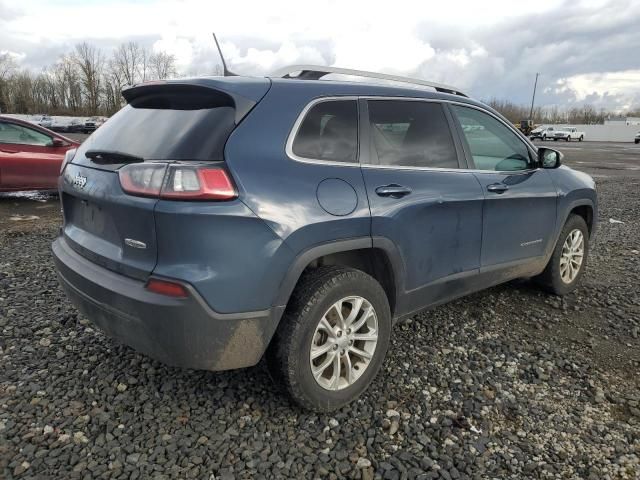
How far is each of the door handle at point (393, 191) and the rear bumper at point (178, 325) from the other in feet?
2.86

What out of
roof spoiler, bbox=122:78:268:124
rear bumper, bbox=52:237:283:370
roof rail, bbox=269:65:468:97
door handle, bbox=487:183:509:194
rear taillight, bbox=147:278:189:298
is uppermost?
roof rail, bbox=269:65:468:97

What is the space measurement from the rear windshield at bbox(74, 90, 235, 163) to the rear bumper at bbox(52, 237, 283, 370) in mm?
626

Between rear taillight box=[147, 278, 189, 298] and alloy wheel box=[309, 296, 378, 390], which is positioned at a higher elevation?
rear taillight box=[147, 278, 189, 298]

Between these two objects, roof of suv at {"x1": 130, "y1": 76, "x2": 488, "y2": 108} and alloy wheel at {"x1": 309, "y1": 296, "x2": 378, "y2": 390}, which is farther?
alloy wheel at {"x1": 309, "y1": 296, "x2": 378, "y2": 390}

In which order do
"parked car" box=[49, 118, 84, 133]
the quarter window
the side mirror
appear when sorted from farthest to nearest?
"parked car" box=[49, 118, 84, 133] → the side mirror → the quarter window

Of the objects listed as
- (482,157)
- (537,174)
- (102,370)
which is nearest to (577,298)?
(537,174)

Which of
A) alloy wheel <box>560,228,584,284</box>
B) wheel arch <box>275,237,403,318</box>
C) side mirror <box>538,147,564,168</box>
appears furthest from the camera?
alloy wheel <box>560,228,584,284</box>

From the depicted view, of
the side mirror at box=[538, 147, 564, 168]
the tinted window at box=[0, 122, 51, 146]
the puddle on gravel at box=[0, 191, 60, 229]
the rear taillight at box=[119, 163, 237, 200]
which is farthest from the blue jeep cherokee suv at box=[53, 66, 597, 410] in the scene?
the tinted window at box=[0, 122, 51, 146]

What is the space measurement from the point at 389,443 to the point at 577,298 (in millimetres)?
2878

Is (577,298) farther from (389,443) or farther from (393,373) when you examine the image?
(389,443)

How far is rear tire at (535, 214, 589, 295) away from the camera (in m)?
4.36

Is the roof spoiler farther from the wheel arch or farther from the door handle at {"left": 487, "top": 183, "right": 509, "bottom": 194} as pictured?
the door handle at {"left": 487, "top": 183, "right": 509, "bottom": 194}

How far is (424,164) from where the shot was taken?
312 cm

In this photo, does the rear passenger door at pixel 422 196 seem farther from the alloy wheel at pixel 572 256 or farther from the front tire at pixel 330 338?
the alloy wheel at pixel 572 256
